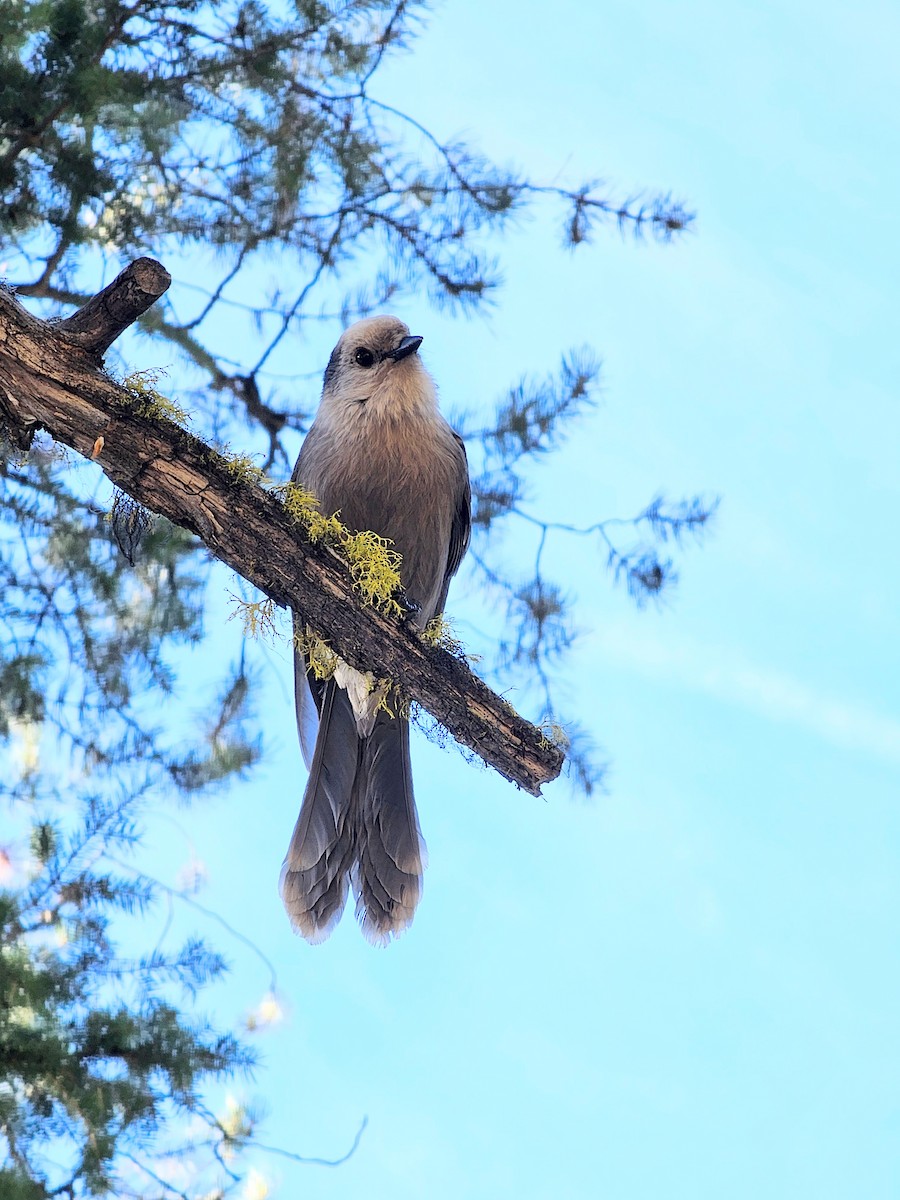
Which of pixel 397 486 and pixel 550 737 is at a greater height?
pixel 397 486

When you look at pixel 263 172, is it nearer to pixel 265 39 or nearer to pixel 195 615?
pixel 265 39

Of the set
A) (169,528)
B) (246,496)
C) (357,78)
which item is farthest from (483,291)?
(246,496)

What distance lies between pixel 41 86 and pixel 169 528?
2.82 feet

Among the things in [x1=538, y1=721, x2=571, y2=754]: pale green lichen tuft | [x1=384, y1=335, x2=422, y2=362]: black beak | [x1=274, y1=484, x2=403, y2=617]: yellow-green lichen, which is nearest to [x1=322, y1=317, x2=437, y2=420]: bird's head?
[x1=384, y1=335, x2=422, y2=362]: black beak

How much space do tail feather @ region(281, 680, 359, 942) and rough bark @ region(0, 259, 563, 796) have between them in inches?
20.4

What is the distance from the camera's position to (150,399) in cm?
180

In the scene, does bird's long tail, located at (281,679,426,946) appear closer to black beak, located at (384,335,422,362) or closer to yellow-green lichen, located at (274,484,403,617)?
yellow-green lichen, located at (274,484,403,617)

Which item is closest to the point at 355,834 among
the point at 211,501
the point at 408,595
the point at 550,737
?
the point at 408,595

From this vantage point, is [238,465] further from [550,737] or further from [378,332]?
[378,332]

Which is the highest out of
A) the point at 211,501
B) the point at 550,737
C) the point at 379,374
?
the point at 379,374

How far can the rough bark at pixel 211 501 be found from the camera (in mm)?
1743

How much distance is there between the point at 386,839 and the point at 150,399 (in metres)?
1.01

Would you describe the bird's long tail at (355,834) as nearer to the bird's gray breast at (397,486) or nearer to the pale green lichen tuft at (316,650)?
the bird's gray breast at (397,486)

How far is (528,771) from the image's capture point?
6.35 ft
